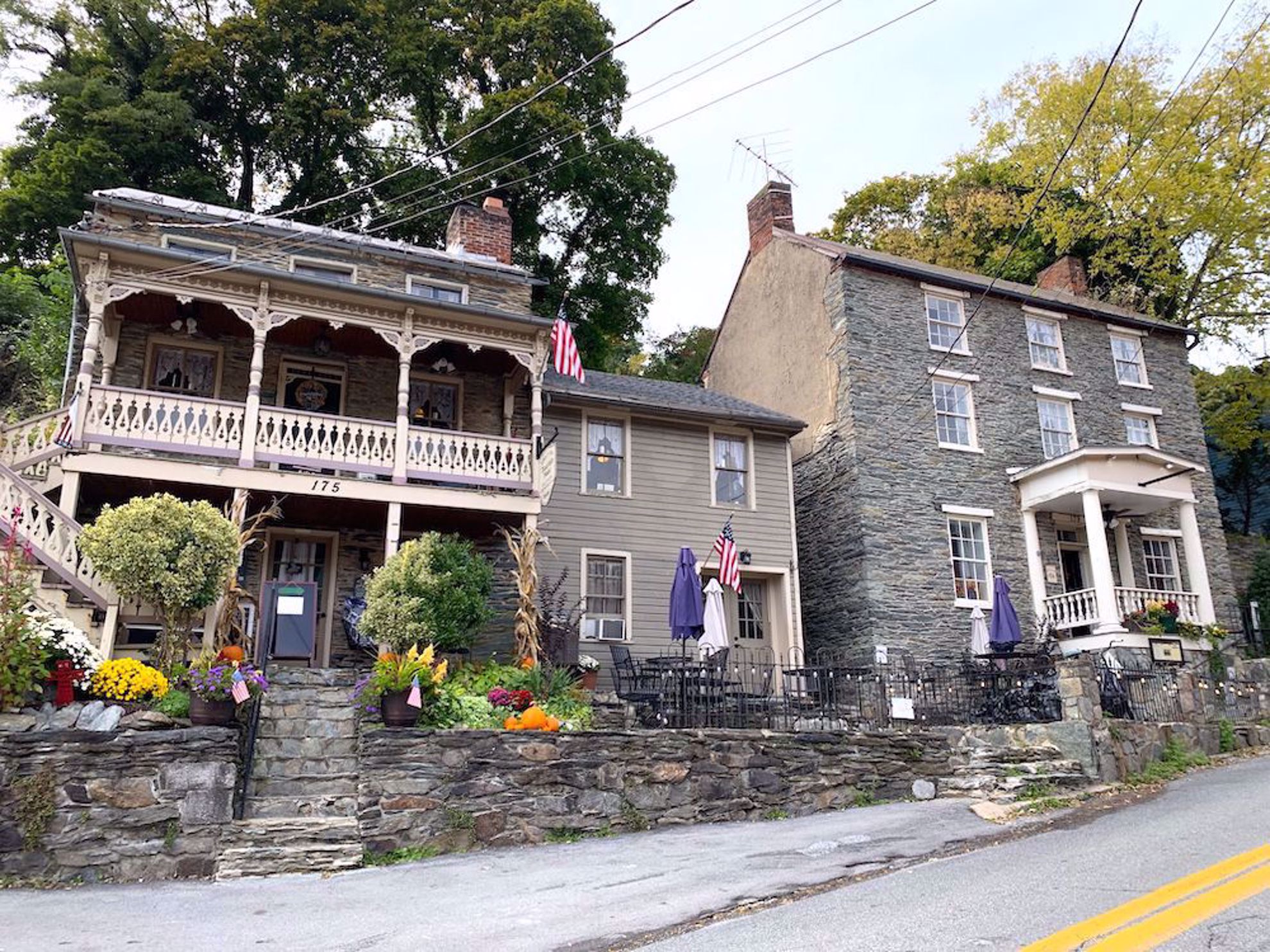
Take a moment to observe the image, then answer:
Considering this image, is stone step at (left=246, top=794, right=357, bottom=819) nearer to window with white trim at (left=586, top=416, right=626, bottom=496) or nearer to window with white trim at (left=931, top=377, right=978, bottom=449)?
window with white trim at (left=586, top=416, right=626, bottom=496)

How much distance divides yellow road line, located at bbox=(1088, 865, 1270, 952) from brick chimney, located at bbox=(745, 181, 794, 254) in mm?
19433

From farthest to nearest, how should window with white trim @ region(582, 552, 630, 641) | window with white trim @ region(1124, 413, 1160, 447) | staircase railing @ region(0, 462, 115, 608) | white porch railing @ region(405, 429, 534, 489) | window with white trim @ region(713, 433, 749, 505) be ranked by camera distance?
window with white trim @ region(1124, 413, 1160, 447)
window with white trim @ region(713, 433, 749, 505)
window with white trim @ region(582, 552, 630, 641)
white porch railing @ region(405, 429, 534, 489)
staircase railing @ region(0, 462, 115, 608)

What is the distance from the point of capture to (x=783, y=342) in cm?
2242

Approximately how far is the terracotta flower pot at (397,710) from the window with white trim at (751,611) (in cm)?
915

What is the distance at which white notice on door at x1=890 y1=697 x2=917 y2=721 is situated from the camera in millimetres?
12695

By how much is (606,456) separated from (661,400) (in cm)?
156

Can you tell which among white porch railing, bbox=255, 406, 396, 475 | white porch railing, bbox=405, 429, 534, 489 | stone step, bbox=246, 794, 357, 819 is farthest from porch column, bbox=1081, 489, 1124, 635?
stone step, bbox=246, 794, 357, 819

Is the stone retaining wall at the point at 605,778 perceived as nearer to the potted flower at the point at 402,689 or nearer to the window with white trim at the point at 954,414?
the potted flower at the point at 402,689

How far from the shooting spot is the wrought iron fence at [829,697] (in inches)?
479

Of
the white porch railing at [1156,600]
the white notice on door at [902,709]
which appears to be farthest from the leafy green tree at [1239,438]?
the white notice on door at [902,709]

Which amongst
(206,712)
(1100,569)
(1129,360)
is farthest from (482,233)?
(1129,360)

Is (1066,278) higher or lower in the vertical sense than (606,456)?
higher

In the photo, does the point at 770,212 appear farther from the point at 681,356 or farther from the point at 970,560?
the point at 681,356

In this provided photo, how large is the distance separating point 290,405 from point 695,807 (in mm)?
9730
